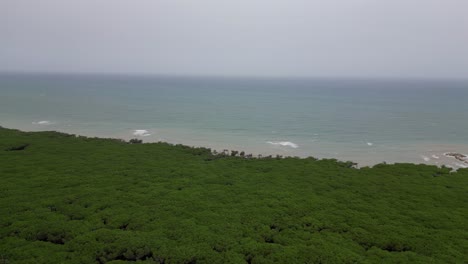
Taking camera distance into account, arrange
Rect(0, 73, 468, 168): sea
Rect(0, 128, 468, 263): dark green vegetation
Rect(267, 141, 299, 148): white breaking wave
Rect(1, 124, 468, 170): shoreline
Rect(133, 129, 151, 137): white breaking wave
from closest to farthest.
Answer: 1. Rect(0, 128, 468, 263): dark green vegetation
2. Rect(1, 124, 468, 170): shoreline
3. Rect(0, 73, 468, 168): sea
4. Rect(267, 141, 299, 148): white breaking wave
5. Rect(133, 129, 151, 137): white breaking wave

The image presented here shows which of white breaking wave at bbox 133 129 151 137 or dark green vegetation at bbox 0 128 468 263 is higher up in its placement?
dark green vegetation at bbox 0 128 468 263

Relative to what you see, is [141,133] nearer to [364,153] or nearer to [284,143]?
[284,143]

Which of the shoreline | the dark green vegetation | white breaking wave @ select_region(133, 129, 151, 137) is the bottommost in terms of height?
the shoreline

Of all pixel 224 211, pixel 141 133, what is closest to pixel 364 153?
pixel 224 211

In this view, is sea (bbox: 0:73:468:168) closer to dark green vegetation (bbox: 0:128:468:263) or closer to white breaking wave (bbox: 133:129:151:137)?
white breaking wave (bbox: 133:129:151:137)

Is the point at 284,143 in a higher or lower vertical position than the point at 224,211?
lower

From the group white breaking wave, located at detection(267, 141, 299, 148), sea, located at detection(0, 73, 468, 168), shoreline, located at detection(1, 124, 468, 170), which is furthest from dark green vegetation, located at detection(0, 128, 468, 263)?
white breaking wave, located at detection(267, 141, 299, 148)

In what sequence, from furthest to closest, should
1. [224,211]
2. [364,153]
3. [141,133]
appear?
[141,133], [364,153], [224,211]

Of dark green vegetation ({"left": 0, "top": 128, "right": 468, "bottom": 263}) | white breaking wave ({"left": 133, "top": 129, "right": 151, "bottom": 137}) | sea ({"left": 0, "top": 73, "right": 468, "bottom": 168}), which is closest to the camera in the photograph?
dark green vegetation ({"left": 0, "top": 128, "right": 468, "bottom": 263})

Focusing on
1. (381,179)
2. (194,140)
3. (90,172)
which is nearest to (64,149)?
(90,172)
